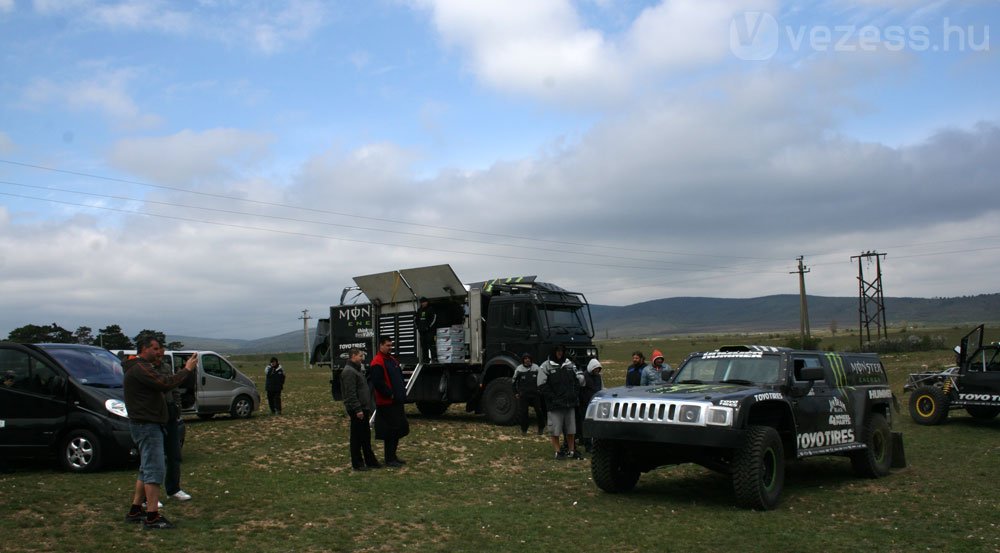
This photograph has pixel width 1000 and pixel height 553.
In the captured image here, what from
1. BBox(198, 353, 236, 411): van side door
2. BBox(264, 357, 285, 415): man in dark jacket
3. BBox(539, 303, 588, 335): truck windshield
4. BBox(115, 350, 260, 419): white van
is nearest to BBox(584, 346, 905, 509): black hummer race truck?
BBox(539, 303, 588, 335): truck windshield

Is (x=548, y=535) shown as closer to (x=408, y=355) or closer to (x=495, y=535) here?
(x=495, y=535)

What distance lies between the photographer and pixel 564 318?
18.5 m

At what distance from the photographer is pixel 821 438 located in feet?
33.3

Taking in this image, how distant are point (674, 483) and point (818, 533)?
3037 mm

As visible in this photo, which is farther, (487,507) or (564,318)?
(564,318)

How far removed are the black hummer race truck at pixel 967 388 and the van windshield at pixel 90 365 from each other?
52.2 ft

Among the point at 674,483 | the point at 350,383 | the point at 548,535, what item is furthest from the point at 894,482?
the point at 350,383

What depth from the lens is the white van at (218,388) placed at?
61.8 feet

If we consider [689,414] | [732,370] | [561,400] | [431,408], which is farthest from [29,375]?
[431,408]

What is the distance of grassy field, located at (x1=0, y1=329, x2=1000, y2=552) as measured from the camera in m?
7.38

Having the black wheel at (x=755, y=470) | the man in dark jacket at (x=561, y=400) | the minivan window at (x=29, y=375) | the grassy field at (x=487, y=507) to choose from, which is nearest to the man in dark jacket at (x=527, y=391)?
the grassy field at (x=487, y=507)

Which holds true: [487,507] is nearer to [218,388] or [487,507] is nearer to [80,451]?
[80,451]

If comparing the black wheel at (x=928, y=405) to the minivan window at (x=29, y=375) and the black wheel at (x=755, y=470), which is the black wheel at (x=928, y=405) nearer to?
Answer: the black wheel at (x=755, y=470)

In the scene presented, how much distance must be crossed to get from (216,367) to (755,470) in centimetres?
1444
